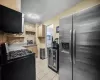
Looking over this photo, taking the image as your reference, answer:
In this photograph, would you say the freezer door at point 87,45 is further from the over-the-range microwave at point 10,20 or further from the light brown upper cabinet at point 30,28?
the light brown upper cabinet at point 30,28

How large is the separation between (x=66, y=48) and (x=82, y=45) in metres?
0.48

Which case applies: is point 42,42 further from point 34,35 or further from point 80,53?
point 80,53

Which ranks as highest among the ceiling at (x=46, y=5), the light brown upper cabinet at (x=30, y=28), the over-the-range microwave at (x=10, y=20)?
the ceiling at (x=46, y=5)

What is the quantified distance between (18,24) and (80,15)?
1.50 metres

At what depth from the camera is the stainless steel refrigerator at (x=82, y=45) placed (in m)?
1.25

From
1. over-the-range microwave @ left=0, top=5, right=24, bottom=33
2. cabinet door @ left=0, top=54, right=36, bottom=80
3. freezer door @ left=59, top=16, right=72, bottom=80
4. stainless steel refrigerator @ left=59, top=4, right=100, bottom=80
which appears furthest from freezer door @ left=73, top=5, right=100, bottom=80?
over-the-range microwave @ left=0, top=5, right=24, bottom=33

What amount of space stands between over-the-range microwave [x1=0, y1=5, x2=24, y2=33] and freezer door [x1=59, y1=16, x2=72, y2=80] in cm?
113

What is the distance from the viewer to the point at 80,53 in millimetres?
1461

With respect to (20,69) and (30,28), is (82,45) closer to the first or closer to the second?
(20,69)

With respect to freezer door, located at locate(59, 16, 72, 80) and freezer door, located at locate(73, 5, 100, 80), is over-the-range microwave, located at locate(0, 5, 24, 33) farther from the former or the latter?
freezer door, located at locate(73, 5, 100, 80)

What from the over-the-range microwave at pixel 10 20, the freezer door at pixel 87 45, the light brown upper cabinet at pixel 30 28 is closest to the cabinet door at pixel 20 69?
the over-the-range microwave at pixel 10 20

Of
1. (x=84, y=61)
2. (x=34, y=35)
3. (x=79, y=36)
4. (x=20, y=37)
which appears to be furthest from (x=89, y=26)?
(x=34, y=35)

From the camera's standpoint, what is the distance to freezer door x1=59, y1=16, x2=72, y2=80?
5.52 ft

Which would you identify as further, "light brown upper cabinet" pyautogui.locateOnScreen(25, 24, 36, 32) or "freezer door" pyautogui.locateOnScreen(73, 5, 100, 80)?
"light brown upper cabinet" pyautogui.locateOnScreen(25, 24, 36, 32)
